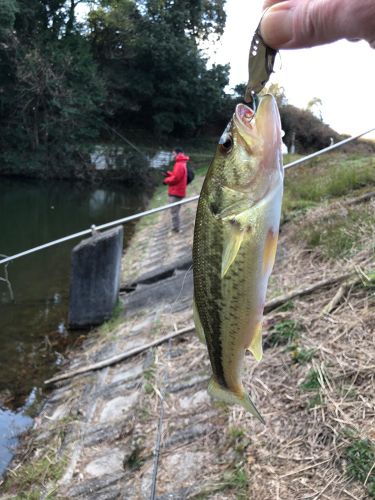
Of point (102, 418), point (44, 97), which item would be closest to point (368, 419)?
point (102, 418)

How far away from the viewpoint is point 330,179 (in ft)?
33.5

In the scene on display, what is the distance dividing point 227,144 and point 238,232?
35 centimetres

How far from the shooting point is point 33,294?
10938 millimetres

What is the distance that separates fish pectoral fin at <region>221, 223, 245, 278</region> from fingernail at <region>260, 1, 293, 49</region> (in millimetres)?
736

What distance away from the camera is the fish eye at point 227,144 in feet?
6.52

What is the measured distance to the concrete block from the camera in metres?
8.35

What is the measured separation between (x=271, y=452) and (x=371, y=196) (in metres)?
5.19

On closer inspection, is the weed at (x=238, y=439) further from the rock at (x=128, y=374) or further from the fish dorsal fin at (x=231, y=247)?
the fish dorsal fin at (x=231, y=247)

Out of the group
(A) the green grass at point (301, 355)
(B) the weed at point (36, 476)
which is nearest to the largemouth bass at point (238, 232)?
(A) the green grass at point (301, 355)

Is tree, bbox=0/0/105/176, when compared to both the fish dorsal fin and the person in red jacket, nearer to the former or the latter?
the person in red jacket

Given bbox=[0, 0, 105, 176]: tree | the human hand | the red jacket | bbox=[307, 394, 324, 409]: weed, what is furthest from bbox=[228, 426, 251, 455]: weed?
bbox=[0, 0, 105, 176]: tree

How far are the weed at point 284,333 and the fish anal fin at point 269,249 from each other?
308 cm

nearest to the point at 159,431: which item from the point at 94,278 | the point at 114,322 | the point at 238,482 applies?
the point at 238,482

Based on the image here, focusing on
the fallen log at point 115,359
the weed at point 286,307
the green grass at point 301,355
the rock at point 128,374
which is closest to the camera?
the green grass at point 301,355
